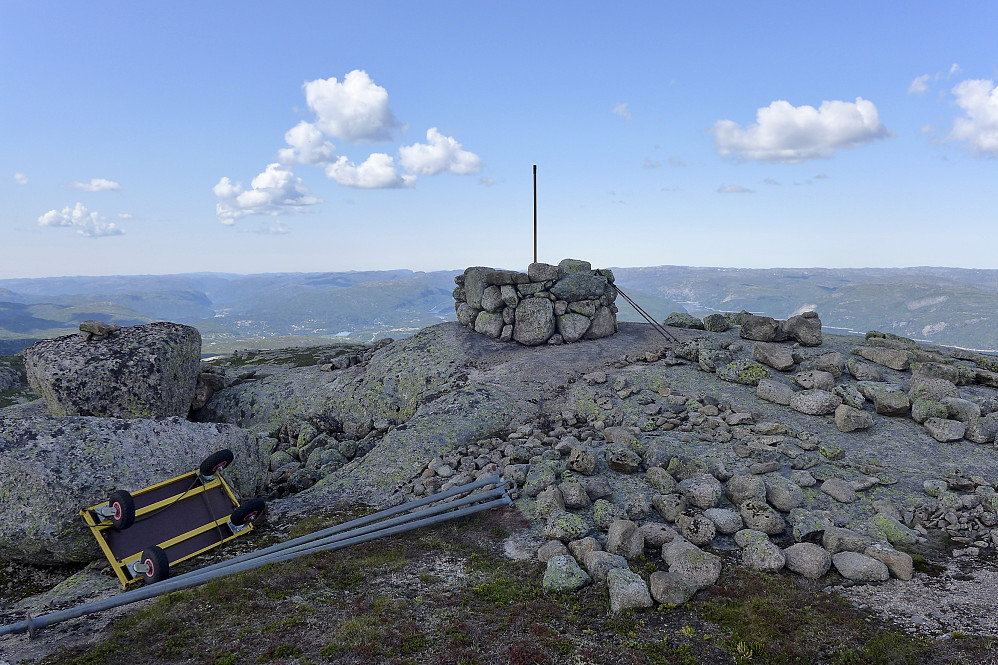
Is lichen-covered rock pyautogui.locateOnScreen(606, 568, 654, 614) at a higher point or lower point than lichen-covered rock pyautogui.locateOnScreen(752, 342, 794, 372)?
lower

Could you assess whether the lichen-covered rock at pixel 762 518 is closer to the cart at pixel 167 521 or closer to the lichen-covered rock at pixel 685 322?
the cart at pixel 167 521

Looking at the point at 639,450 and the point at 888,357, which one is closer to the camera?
the point at 639,450

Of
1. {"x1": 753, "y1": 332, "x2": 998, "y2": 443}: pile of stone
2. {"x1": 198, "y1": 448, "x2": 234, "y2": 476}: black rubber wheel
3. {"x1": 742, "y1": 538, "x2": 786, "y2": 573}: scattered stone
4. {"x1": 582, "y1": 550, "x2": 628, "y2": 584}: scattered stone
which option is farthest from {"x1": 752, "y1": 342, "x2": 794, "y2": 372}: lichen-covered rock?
{"x1": 198, "y1": 448, "x2": 234, "y2": 476}: black rubber wheel

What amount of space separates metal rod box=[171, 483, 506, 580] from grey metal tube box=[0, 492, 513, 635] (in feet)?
0.62

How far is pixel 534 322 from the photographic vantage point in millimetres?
31797

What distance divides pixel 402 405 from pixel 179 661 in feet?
64.2

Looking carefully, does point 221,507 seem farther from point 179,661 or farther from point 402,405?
point 402,405

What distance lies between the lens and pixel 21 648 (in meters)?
8.80

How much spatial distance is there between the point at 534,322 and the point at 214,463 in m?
20.8

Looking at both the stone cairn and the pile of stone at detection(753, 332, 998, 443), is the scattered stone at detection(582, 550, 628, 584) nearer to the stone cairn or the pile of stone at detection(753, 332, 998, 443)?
the pile of stone at detection(753, 332, 998, 443)

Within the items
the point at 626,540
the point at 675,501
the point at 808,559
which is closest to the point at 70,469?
the point at 626,540

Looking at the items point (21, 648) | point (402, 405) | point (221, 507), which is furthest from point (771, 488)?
point (402, 405)

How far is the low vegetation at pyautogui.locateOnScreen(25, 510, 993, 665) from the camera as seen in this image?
26.8 ft

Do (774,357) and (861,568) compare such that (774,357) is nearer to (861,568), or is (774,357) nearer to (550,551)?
(861,568)
